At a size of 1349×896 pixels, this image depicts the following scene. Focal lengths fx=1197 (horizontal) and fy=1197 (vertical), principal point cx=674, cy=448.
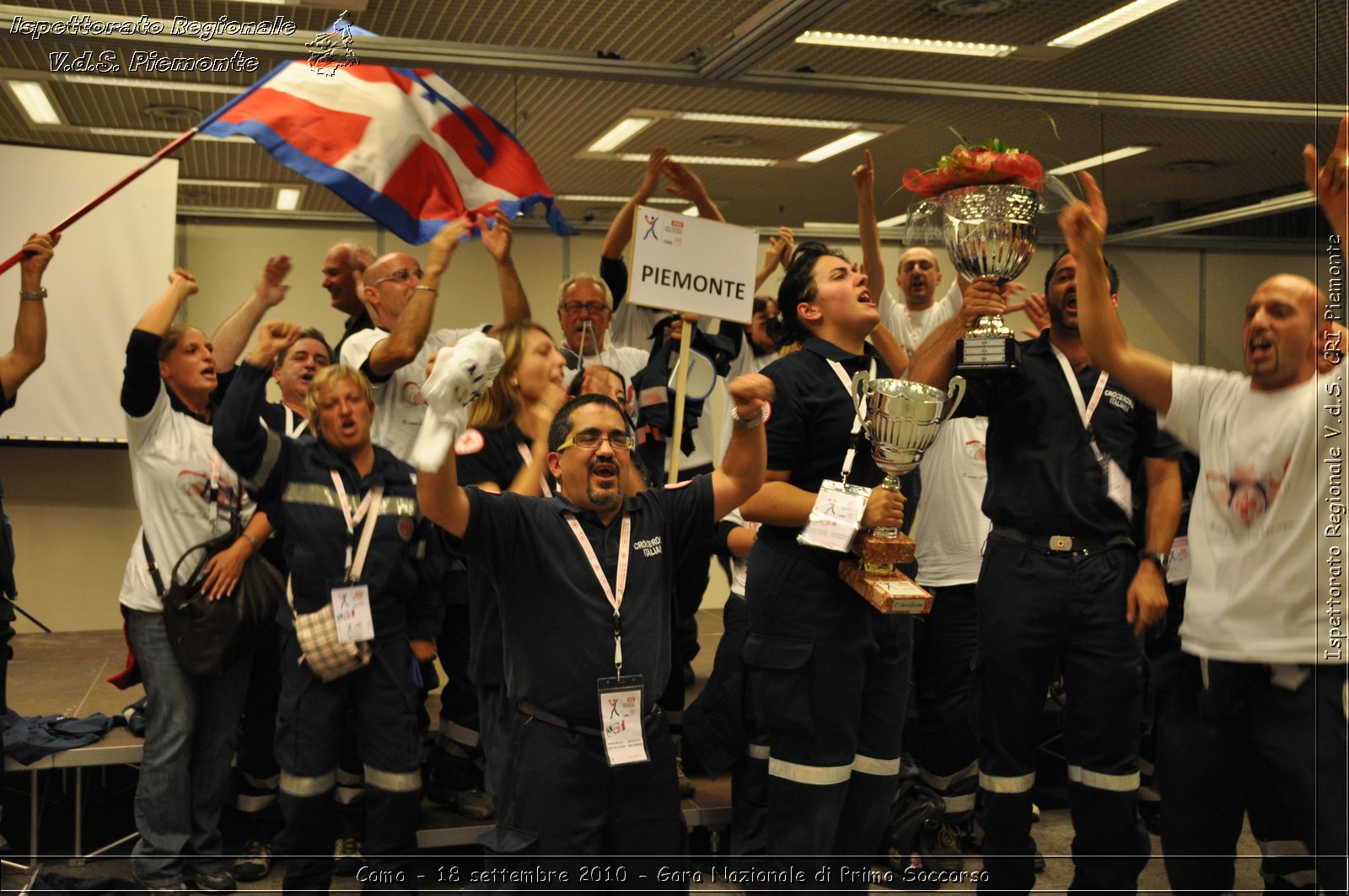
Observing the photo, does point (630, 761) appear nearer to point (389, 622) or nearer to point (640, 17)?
point (389, 622)

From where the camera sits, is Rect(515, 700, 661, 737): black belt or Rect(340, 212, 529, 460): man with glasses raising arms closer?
Rect(515, 700, 661, 737): black belt

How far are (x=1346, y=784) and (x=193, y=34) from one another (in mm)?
4165

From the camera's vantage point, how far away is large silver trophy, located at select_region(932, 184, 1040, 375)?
3.40 metres

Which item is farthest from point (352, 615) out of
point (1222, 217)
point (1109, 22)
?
point (1222, 217)

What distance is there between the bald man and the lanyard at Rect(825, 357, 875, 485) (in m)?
0.65

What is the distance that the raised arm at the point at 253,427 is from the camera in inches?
143

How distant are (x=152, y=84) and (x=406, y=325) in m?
2.72

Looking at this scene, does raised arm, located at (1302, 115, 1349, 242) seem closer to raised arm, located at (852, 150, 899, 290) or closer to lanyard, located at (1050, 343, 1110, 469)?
lanyard, located at (1050, 343, 1110, 469)

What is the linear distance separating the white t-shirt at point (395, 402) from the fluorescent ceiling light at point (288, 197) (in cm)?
383

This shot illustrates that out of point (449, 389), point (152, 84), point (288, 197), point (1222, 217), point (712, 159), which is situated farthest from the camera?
point (288, 197)

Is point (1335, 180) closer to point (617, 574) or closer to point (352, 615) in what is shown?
point (617, 574)

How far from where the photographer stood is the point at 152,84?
5777mm

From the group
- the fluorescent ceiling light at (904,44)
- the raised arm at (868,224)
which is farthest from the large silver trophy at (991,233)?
the fluorescent ceiling light at (904,44)

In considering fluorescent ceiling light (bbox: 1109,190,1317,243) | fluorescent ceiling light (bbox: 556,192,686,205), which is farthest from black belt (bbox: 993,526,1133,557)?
fluorescent ceiling light (bbox: 556,192,686,205)
